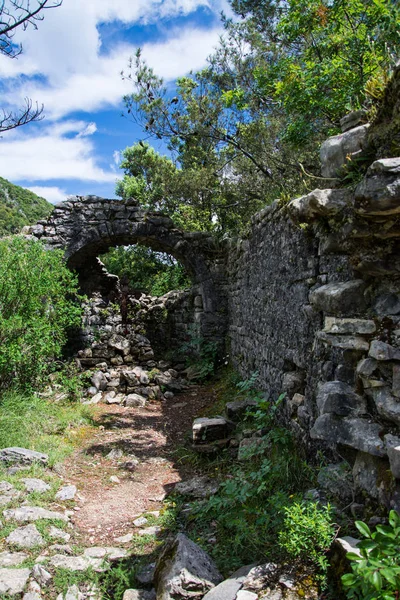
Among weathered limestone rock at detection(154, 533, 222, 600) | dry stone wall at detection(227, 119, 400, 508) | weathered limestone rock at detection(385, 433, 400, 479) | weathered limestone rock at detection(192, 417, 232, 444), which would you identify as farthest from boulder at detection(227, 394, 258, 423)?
weathered limestone rock at detection(385, 433, 400, 479)

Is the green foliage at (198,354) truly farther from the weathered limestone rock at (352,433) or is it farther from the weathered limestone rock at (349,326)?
the weathered limestone rock at (352,433)

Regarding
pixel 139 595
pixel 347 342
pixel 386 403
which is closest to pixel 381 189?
pixel 347 342

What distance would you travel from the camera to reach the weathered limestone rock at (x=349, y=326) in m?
2.32

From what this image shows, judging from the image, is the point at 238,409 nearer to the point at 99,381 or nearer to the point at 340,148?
the point at 340,148

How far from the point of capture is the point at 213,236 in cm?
923

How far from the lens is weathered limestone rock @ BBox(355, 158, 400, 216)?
1991 millimetres

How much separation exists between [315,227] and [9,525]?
3.15 meters

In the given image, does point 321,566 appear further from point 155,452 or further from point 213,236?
point 213,236

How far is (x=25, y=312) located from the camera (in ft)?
19.5

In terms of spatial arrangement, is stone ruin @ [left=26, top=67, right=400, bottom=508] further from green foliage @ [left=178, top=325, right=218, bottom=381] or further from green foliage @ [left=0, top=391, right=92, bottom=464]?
green foliage @ [left=178, top=325, right=218, bottom=381]

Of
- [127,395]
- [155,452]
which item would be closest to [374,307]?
[155,452]

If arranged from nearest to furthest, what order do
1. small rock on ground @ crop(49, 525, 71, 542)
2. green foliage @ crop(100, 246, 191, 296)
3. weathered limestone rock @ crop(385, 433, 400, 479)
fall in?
weathered limestone rock @ crop(385, 433, 400, 479) < small rock on ground @ crop(49, 525, 71, 542) < green foliage @ crop(100, 246, 191, 296)

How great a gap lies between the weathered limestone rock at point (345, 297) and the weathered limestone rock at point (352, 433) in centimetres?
62

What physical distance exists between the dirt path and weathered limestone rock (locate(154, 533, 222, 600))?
2.88 ft
